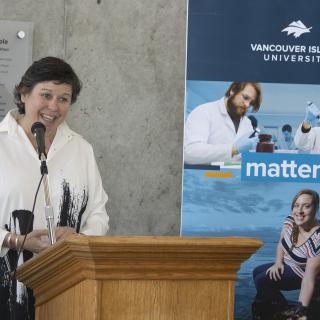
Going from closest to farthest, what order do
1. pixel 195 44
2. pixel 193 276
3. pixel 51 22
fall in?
pixel 193 276 < pixel 195 44 < pixel 51 22

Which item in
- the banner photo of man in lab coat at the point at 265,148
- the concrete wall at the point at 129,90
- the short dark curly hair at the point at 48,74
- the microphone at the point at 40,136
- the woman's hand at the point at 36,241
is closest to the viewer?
the microphone at the point at 40,136

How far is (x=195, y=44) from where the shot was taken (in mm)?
4395

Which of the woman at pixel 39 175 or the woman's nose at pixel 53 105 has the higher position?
the woman's nose at pixel 53 105

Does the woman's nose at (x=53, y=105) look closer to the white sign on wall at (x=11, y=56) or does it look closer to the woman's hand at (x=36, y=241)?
the woman's hand at (x=36, y=241)

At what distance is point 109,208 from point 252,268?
0.96 m

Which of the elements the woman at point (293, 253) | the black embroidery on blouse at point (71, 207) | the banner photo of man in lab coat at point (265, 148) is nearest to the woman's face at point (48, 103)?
the black embroidery on blouse at point (71, 207)

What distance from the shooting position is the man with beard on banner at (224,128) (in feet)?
14.6

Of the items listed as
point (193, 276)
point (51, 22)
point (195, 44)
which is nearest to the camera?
point (193, 276)

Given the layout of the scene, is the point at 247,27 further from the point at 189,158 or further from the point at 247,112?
the point at 189,158

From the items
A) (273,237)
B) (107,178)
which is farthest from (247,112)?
(107,178)

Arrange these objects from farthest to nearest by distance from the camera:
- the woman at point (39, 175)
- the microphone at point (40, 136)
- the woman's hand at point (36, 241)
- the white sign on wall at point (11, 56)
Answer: the white sign on wall at point (11, 56)
the woman at point (39, 175)
the woman's hand at point (36, 241)
the microphone at point (40, 136)

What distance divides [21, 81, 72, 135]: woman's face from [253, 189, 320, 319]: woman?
1.50 m

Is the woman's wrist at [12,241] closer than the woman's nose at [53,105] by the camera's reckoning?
Yes

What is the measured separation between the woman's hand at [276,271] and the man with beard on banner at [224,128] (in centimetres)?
59
